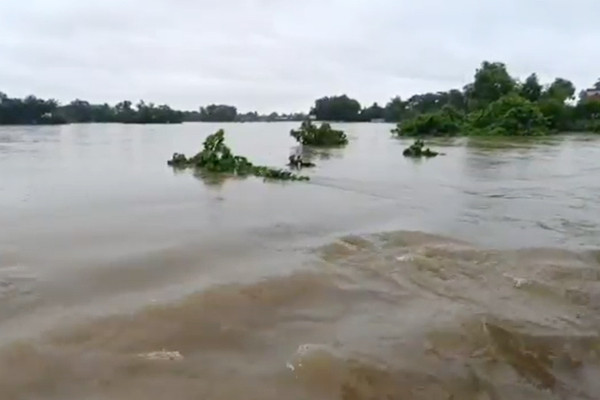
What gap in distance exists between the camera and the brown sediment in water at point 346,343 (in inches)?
151

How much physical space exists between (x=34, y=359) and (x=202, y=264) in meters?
2.87

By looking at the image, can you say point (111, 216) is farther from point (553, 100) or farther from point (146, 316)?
point (553, 100)

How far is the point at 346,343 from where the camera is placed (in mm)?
4527

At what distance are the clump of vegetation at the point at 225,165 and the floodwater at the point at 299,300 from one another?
179 inches

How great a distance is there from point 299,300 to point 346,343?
45.2 inches

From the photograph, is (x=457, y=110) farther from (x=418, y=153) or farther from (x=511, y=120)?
(x=418, y=153)

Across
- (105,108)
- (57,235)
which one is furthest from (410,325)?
(105,108)

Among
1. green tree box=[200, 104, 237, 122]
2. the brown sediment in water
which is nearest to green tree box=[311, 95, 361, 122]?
green tree box=[200, 104, 237, 122]

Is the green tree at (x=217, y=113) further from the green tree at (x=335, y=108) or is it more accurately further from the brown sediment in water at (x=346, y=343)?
the brown sediment in water at (x=346, y=343)

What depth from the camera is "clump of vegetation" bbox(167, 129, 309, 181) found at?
54.7 feet

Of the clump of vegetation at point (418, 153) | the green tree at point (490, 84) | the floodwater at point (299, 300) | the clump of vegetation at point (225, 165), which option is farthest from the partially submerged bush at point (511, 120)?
the floodwater at point (299, 300)

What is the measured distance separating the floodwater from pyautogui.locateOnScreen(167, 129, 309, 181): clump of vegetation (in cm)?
455

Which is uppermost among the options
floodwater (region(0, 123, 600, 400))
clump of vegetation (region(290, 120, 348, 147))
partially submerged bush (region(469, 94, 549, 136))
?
partially submerged bush (region(469, 94, 549, 136))

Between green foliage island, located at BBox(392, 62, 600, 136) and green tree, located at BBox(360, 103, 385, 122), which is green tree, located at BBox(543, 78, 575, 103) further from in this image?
green tree, located at BBox(360, 103, 385, 122)
